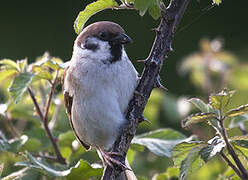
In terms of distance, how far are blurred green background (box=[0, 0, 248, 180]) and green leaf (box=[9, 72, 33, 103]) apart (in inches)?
19.8

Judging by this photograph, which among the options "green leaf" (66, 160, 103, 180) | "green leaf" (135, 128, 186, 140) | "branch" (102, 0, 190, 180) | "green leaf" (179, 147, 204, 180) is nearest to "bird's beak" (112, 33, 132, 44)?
"green leaf" (135, 128, 186, 140)

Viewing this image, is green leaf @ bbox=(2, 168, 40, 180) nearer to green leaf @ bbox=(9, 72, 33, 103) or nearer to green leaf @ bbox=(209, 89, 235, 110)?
green leaf @ bbox=(9, 72, 33, 103)

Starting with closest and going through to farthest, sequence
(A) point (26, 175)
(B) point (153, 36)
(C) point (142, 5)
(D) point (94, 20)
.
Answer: (C) point (142, 5) → (A) point (26, 175) → (B) point (153, 36) → (D) point (94, 20)

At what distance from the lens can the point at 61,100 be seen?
231 cm

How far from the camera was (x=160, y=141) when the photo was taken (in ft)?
6.15

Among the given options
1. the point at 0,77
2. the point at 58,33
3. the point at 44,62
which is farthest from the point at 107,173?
the point at 58,33

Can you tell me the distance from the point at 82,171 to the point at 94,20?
3836mm

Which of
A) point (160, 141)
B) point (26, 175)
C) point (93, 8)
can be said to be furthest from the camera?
point (160, 141)

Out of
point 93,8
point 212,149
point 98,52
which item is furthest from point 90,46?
point 212,149

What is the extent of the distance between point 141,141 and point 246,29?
3.72m

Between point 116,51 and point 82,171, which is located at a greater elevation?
point 116,51

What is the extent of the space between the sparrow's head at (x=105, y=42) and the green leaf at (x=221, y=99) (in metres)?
0.85

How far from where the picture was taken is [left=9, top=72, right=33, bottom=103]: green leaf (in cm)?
181

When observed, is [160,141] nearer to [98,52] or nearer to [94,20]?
[98,52]
